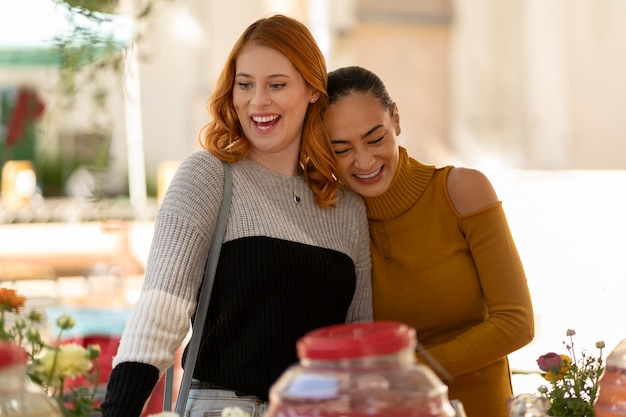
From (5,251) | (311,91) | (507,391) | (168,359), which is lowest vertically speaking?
(5,251)

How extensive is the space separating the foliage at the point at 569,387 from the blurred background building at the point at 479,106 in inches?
55.9

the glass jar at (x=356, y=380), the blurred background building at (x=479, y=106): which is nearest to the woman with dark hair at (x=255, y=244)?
the glass jar at (x=356, y=380)

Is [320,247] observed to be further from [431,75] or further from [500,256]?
[431,75]

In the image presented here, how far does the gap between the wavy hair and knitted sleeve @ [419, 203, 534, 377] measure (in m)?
0.32

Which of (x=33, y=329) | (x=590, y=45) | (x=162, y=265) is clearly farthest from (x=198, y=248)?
(x=590, y=45)

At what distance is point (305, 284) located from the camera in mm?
1703

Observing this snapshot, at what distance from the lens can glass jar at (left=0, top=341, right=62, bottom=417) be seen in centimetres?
93

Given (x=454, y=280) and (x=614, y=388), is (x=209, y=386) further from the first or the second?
(x=614, y=388)

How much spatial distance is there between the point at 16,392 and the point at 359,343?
0.38m

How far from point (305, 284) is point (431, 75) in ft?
19.2

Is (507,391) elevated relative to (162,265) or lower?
lower

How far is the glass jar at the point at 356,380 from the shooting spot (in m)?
0.91

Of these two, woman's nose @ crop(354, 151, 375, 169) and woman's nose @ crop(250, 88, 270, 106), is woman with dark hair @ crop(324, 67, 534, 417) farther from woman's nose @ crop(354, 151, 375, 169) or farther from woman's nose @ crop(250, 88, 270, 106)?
woman's nose @ crop(250, 88, 270, 106)

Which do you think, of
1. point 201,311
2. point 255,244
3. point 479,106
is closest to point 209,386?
point 201,311
